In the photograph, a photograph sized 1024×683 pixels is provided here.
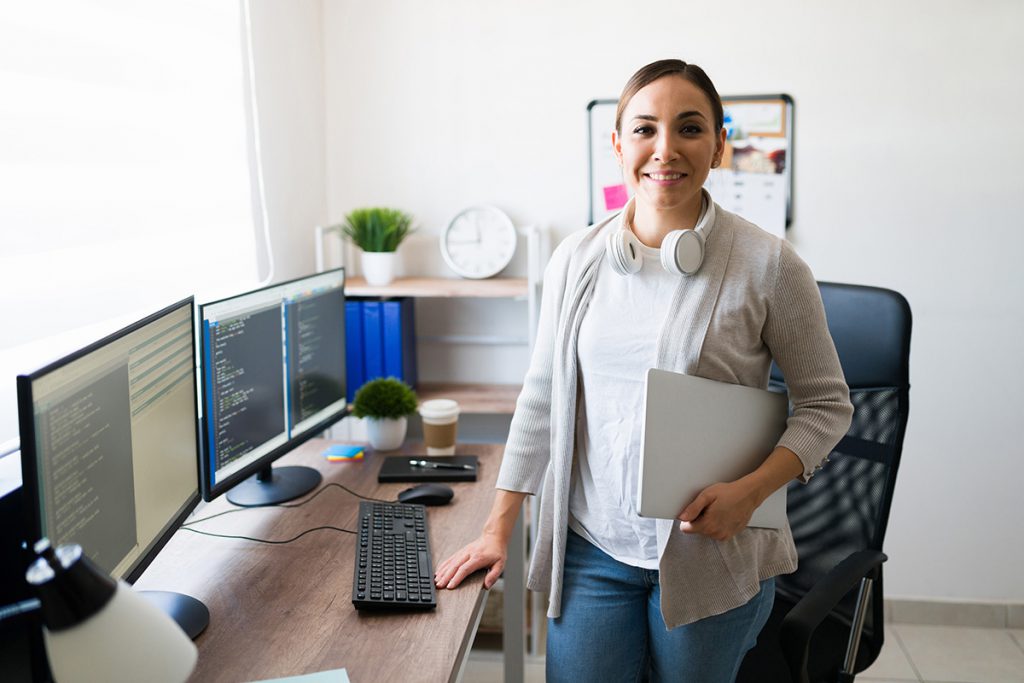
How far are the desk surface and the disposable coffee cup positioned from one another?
0.22 meters

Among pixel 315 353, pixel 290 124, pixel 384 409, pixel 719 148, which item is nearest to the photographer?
pixel 719 148

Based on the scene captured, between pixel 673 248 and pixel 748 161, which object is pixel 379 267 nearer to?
pixel 748 161

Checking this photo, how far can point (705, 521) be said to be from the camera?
51.8 inches

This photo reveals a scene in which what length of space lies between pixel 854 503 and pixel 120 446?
129 cm

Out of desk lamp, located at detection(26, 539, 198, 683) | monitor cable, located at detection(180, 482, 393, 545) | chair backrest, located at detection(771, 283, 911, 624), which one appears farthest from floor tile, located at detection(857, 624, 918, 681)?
desk lamp, located at detection(26, 539, 198, 683)

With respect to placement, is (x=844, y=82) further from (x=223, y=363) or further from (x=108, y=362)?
(x=108, y=362)

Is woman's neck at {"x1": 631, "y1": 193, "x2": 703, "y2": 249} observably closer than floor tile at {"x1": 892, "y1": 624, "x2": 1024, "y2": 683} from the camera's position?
Yes

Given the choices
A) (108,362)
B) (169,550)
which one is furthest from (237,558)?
(108,362)

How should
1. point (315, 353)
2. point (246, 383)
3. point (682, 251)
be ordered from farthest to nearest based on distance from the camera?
point (315, 353) → point (246, 383) → point (682, 251)

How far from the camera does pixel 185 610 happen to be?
4.37 ft

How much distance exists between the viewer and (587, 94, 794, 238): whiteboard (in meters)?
2.75

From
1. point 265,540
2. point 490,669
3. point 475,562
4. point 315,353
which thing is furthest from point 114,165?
point 490,669

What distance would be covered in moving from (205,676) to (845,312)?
4.18 ft

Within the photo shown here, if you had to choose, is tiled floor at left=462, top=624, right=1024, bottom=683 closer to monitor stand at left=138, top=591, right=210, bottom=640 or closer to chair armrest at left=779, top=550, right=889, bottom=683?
chair armrest at left=779, top=550, right=889, bottom=683
